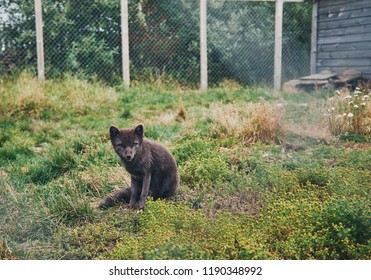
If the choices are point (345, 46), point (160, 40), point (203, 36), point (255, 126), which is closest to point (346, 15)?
point (345, 46)

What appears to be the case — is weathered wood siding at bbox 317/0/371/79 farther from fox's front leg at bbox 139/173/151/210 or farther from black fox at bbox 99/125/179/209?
fox's front leg at bbox 139/173/151/210

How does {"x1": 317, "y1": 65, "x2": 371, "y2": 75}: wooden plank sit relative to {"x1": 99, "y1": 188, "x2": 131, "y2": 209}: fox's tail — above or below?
above

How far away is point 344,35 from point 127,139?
1007 centimetres

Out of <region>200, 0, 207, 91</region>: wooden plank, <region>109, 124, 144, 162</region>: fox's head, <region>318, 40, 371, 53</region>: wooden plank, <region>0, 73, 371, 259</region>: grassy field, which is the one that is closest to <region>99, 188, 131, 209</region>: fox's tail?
<region>0, 73, 371, 259</region>: grassy field

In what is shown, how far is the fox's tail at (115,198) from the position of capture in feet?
15.7

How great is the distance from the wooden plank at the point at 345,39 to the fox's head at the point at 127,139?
30.7 ft

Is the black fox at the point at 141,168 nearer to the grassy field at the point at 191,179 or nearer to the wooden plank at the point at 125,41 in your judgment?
the grassy field at the point at 191,179

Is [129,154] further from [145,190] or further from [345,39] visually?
[345,39]

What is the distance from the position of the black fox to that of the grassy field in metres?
0.16

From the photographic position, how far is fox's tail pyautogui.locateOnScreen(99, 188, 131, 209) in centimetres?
479

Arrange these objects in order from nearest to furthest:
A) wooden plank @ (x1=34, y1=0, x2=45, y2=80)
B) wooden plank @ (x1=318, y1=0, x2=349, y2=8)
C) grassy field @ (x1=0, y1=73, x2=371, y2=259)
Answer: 1. grassy field @ (x1=0, y1=73, x2=371, y2=259)
2. wooden plank @ (x1=34, y1=0, x2=45, y2=80)
3. wooden plank @ (x1=318, y1=0, x2=349, y2=8)

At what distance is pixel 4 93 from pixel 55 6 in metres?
3.68
